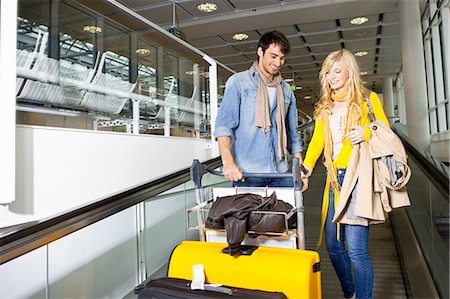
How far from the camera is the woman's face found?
2062 millimetres

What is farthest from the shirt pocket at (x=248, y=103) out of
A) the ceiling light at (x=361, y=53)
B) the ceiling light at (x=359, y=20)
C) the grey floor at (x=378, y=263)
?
the ceiling light at (x=361, y=53)

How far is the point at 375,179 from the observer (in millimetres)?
1949

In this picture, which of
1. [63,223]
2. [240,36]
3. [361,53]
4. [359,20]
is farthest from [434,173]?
[361,53]

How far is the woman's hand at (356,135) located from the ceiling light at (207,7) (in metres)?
6.00

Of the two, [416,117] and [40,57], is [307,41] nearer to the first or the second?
[416,117]

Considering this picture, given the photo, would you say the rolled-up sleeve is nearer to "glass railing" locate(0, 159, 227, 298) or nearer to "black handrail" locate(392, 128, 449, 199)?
"glass railing" locate(0, 159, 227, 298)

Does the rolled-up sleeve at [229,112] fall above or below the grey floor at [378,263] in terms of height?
above

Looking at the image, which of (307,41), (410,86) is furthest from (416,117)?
(307,41)

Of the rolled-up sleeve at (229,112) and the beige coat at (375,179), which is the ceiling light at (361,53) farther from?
the beige coat at (375,179)

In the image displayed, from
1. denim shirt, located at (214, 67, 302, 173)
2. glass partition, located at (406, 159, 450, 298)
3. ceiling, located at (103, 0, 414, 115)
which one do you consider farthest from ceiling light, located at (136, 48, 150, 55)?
ceiling, located at (103, 0, 414, 115)

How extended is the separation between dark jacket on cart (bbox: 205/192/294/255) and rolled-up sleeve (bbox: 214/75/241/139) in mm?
620

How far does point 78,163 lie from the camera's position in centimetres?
249

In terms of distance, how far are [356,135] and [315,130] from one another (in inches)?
14.0

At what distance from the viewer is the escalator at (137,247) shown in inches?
66.7
